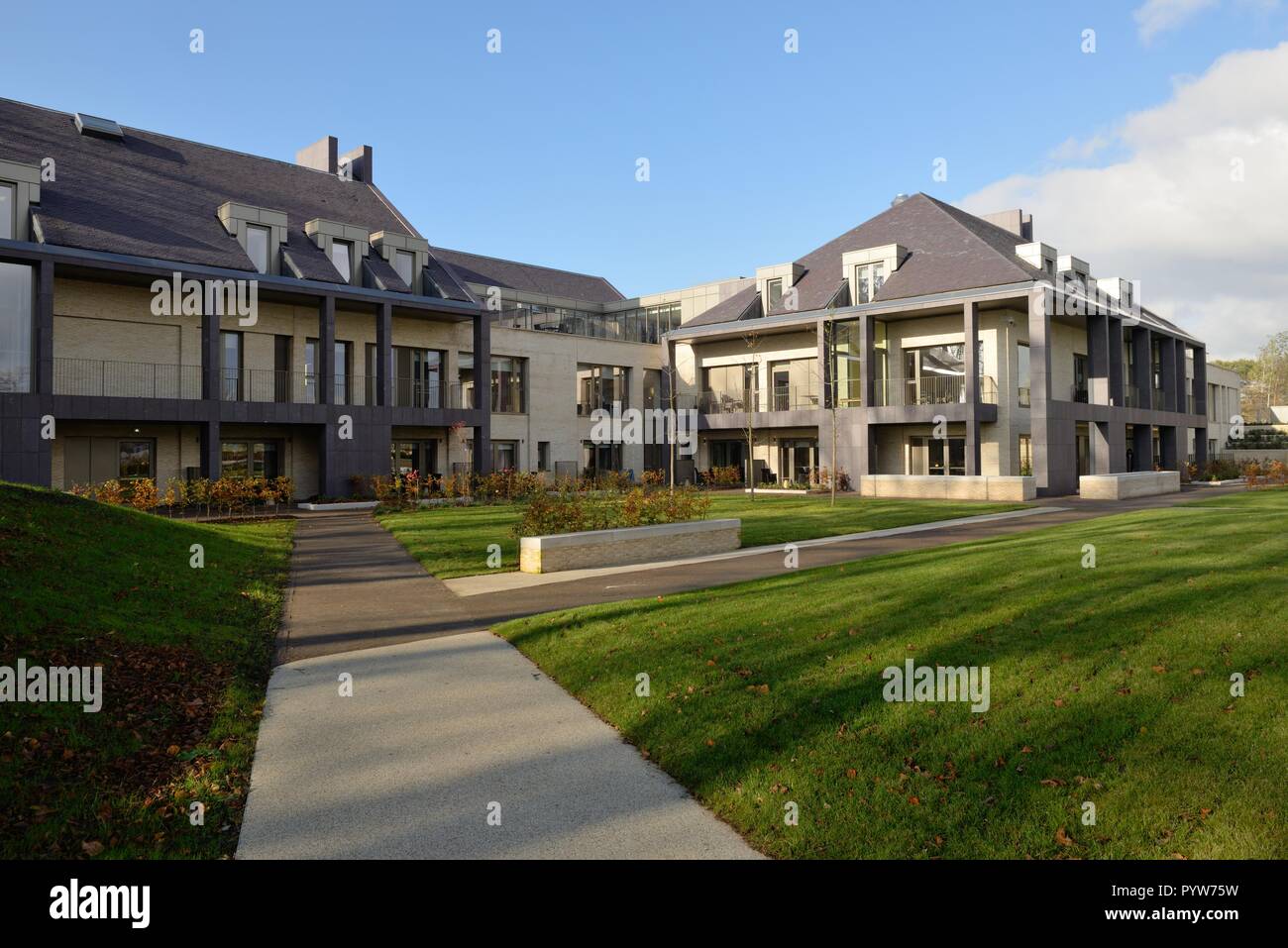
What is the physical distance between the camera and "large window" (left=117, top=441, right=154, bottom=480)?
90.6 feet

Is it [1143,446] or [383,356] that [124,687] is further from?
[1143,446]

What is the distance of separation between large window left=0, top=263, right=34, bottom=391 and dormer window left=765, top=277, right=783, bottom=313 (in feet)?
98.1

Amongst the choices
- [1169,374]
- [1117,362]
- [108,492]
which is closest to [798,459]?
[1117,362]

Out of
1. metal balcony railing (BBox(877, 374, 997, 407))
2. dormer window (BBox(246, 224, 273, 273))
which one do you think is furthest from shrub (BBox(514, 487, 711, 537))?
metal balcony railing (BBox(877, 374, 997, 407))

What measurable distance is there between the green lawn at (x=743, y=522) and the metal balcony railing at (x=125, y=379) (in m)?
9.89

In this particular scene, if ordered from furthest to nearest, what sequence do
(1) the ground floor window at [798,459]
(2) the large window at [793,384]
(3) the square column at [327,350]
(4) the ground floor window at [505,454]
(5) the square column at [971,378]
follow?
(1) the ground floor window at [798,459], (2) the large window at [793,384], (4) the ground floor window at [505,454], (5) the square column at [971,378], (3) the square column at [327,350]

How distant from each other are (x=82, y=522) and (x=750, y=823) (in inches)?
458

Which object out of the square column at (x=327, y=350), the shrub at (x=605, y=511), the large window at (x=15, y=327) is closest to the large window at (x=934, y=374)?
the shrub at (x=605, y=511)

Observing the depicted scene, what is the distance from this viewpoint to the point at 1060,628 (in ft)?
23.2

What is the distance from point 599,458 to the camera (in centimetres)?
4253

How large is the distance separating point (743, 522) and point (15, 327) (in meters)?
23.1

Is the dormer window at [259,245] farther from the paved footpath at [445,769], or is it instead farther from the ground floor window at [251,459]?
the paved footpath at [445,769]

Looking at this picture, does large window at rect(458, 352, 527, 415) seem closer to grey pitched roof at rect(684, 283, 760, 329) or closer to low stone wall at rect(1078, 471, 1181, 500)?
grey pitched roof at rect(684, 283, 760, 329)

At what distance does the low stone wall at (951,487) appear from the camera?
27953mm
